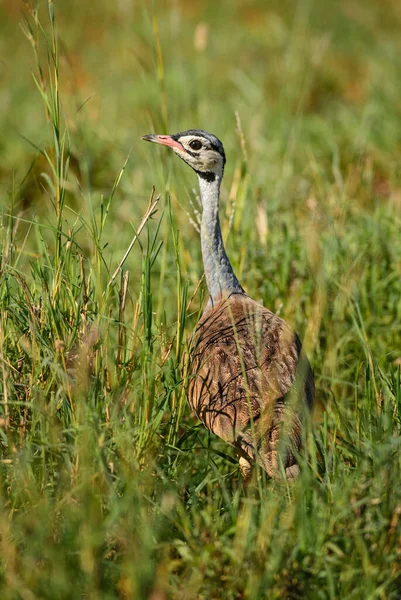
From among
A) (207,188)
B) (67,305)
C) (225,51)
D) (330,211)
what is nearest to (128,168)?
(330,211)

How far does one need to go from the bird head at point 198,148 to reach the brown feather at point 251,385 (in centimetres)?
61

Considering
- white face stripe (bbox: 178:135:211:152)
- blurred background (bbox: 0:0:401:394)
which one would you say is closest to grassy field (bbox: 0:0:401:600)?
blurred background (bbox: 0:0:401:394)

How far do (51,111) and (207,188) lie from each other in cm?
93

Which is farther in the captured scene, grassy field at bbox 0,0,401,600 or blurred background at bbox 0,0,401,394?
blurred background at bbox 0,0,401,394

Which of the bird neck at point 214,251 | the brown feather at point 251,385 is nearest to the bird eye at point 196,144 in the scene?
the bird neck at point 214,251

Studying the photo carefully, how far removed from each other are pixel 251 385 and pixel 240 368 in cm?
9

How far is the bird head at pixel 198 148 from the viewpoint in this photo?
3.15 m

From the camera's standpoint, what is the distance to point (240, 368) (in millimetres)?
2727

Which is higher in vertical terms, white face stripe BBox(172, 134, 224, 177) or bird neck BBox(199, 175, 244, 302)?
white face stripe BBox(172, 134, 224, 177)

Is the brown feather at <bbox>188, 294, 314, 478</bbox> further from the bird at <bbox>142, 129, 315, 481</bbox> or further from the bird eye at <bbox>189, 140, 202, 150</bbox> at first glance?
the bird eye at <bbox>189, 140, 202, 150</bbox>

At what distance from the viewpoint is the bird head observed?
10.3 ft

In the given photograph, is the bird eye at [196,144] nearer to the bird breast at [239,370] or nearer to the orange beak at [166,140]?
the orange beak at [166,140]

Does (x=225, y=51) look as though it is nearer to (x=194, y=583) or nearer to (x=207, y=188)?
(x=207, y=188)

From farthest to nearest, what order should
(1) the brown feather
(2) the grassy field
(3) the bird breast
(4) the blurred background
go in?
(4) the blurred background → (3) the bird breast → (1) the brown feather → (2) the grassy field
